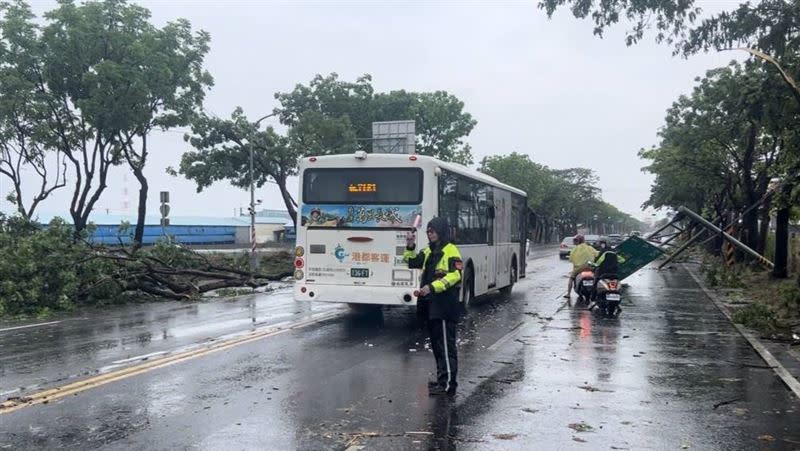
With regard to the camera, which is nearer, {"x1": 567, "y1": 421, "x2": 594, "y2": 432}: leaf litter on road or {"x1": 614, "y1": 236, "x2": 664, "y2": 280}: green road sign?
{"x1": 567, "y1": 421, "x2": 594, "y2": 432}: leaf litter on road

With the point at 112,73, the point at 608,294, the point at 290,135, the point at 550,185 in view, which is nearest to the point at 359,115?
the point at 290,135

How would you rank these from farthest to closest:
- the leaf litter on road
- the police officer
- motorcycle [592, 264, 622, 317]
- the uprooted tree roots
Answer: the uprooted tree roots → motorcycle [592, 264, 622, 317] → the police officer → the leaf litter on road

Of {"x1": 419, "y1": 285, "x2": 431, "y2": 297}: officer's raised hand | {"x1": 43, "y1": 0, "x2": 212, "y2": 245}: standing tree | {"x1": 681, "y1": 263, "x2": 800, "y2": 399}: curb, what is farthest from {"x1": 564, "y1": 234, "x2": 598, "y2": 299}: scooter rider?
{"x1": 43, "y1": 0, "x2": 212, "y2": 245}: standing tree

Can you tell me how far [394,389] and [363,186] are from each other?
5663mm

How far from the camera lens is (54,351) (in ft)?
33.2

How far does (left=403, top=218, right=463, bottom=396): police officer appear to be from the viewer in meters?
7.50

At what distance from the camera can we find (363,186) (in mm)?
12719

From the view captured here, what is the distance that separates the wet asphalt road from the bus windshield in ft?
7.67

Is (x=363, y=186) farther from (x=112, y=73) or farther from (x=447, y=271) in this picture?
(x=112, y=73)

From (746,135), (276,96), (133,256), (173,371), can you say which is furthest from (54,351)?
(276,96)

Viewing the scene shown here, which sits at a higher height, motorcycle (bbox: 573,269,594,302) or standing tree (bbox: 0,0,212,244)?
standing tree (bbox: 0,0,212,244)

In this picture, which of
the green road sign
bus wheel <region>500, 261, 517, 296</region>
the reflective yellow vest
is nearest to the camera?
the reflective yellow vest

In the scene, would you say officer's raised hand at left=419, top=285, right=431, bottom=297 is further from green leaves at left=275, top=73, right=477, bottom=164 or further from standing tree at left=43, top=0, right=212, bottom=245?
green leaves at left=275, top=73, right=477, bottom=164

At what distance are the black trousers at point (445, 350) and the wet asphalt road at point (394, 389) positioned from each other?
255 millimetres
